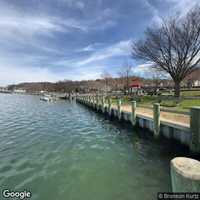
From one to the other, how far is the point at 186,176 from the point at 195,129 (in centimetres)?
467

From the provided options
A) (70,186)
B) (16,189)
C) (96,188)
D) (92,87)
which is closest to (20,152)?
(16,189)

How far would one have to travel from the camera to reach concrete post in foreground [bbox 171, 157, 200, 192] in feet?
7.63

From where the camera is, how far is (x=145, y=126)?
468 inches

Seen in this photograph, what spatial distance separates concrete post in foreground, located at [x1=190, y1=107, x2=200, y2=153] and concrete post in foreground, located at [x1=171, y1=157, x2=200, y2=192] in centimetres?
423

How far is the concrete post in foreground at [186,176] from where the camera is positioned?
232cm

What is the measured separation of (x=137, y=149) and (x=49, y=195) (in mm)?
5235

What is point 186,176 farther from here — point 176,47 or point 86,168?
point 176,47

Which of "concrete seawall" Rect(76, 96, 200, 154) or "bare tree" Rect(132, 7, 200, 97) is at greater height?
"bare tree" Rect(132, 7, 200, 97)

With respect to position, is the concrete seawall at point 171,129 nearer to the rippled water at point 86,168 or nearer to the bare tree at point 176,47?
the rippled water at point 86,168

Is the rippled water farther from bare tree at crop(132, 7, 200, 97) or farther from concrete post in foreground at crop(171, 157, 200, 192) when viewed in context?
bare tree at crop(132, 7, 200, 97)

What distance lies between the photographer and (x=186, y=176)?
2383mm

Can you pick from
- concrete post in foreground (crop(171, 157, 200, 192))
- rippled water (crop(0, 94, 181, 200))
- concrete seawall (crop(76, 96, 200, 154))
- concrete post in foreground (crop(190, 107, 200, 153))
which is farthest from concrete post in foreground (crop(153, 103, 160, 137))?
concrete post in foreground (crop(171, 157, 200, 192))

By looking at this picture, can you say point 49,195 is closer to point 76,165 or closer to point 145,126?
point 76,165

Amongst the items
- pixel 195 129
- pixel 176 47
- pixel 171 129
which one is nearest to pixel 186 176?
pixel 195 129
